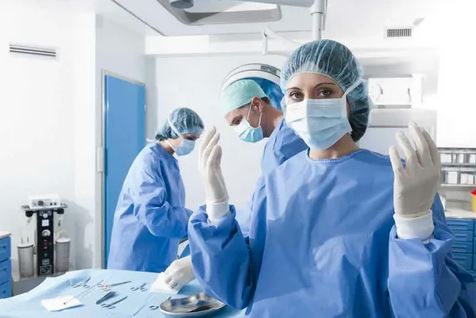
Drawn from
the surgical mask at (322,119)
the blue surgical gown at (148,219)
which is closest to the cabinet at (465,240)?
the blue surgical gown at (148,219)

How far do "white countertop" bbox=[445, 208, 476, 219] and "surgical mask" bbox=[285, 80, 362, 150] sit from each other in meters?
3.08

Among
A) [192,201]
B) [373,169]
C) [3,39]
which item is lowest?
[192,201]

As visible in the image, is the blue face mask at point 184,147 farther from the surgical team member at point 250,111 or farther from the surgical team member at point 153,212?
the surgical team member at point 250,111

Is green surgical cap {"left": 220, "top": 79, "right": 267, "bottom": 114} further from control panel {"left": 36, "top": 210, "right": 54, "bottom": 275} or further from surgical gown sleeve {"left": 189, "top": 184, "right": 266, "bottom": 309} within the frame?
control panel {"left": 36, "top": 210, "right": 54, "bottom": 275}

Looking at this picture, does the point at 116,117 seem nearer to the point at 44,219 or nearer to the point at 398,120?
the point at 44,219

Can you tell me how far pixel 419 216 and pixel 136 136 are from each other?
12.9 ft

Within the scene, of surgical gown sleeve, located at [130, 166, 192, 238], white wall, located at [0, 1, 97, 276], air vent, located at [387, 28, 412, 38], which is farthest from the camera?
air vent, located at [387, 28, 412, 38]

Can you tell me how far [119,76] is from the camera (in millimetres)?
3967

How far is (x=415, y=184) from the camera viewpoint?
30.8 inches

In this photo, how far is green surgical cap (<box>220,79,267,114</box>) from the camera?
1.57 meters

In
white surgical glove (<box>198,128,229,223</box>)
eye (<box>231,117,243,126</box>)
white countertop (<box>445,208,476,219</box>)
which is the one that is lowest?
white countertop (<box>445,208,476,219</box>)

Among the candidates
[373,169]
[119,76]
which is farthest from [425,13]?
[373,169]

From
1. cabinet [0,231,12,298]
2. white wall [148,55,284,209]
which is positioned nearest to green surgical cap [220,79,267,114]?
cabinet [0,231,12,298]

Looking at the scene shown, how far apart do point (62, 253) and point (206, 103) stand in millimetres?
2199
